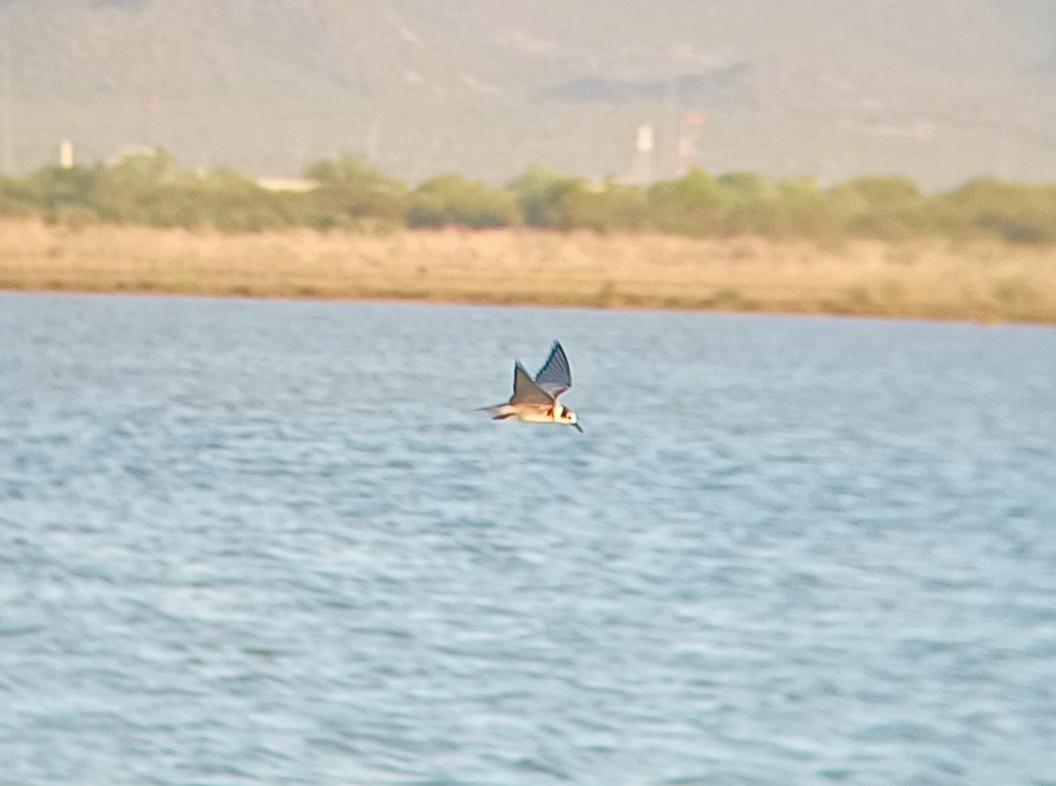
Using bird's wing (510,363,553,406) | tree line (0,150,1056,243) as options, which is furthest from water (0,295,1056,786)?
tree line (0,150,1056,243)

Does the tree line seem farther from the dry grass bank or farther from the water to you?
the water

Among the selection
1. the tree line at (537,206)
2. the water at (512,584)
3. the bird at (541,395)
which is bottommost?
the water at (512,584)

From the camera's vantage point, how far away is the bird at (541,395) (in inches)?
696

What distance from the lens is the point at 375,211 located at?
7569cm

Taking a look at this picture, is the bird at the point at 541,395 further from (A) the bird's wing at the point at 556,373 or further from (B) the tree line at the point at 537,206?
(B) the tree line at the point at 537,206

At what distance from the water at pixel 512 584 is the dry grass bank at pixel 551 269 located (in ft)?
56.5

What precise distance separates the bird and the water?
4.86 feet

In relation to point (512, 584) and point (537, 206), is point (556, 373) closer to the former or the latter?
point (512, 584)

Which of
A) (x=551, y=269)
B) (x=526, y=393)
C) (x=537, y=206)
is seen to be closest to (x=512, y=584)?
(x=526, y=393)

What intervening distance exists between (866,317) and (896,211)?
737 inches

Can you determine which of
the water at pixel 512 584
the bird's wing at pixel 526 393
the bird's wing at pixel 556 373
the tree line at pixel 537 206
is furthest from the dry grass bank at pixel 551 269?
the bird's wing at pixel 526 393

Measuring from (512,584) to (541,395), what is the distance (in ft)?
6.38

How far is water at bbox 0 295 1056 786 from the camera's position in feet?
45.9

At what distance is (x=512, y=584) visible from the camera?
19031 millimetres
